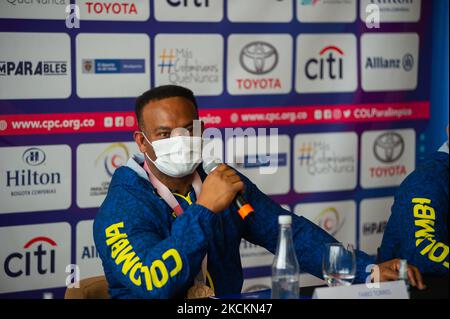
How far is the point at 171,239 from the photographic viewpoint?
2.11 m

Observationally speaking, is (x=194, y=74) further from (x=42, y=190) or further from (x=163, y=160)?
(x=163, y=160)

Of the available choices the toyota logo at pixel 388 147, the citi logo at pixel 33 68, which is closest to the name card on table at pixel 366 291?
the citi logo at pixel 33 68

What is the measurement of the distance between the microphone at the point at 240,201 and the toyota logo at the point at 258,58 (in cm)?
155

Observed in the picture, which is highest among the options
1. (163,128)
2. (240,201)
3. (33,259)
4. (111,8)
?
(111,8)

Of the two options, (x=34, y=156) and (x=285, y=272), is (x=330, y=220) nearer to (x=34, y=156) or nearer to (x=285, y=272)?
(x=34, y=156)

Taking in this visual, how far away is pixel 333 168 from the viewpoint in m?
4.12

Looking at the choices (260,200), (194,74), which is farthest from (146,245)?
(194,74)

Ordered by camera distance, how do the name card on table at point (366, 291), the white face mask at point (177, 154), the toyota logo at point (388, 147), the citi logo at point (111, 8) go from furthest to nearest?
1. the toyota logo at point (388, 147)
2. the citi logo at point (111, 8)
3. the white face mask at point (177, 154)
4. the name card on table at point (366, 291)

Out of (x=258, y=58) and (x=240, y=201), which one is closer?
(x=240, y=201)

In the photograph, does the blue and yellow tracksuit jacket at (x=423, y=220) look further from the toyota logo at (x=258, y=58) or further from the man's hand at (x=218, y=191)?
the toyota logo at (x=258, y=58)

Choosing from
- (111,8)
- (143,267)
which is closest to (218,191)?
(143,267)

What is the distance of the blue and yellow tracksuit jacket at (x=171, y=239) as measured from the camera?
6.77 feet

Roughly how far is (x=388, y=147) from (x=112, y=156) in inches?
65.8

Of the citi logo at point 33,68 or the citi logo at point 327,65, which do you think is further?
the citi logo at point 327,65
